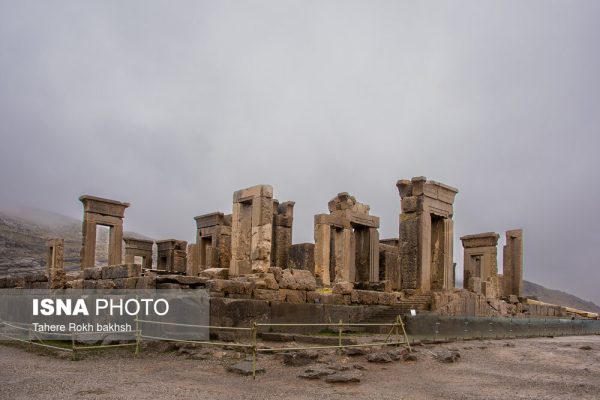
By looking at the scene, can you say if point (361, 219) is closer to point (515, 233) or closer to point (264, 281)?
point (515, 233)

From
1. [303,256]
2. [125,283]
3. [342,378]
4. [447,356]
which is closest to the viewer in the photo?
[342,378]

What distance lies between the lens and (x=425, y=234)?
2217 centimetres

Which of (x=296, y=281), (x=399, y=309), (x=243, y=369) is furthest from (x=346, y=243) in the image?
(x=243, y=369)

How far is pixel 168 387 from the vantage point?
922 cm

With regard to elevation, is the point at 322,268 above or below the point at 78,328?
above

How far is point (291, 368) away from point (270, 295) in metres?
4.91

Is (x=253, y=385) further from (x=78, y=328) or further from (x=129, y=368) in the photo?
(x=78, y=328)

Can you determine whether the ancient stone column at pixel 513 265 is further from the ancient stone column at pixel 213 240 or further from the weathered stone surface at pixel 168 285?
the weathered stone surface at pixel 168 285

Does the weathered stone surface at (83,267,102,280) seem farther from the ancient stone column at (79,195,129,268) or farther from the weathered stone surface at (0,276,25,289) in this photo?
the ancient stone column at (79,195,129,268)

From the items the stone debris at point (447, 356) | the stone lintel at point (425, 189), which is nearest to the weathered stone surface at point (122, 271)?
the stone debris at point (447, 356)

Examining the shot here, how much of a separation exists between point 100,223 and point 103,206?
88cm

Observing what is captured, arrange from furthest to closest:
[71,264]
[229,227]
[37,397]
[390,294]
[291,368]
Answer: [71,264], [229,227], [390,294], [291,368], [37,397]

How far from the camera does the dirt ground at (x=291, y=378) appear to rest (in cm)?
877

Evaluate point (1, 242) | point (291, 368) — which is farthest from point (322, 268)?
point (1, 242)
